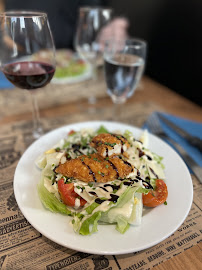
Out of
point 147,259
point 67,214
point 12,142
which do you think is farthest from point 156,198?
point 12,142

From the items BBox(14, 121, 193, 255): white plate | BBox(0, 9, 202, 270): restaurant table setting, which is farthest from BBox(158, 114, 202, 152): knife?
BBox(14, 121, 193, 255): white plate

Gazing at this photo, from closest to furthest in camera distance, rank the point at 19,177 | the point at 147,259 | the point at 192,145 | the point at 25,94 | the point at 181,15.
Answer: the point at 147,259
the point at 19,177
the point at 192,145
the point at 25,94
the point at 181,15

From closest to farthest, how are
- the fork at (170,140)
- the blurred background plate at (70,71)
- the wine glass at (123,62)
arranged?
the fork at (170,140) < the wine glass at (123,62) < the blurred background plate at (70,71)

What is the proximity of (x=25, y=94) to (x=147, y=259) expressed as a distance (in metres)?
1.97

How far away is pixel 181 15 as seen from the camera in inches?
113

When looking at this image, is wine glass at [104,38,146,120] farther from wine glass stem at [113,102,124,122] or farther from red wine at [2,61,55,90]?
red wine at [2,61,55,90]

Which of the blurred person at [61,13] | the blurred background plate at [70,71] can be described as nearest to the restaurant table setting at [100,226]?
the blurred background plate at [70,71]

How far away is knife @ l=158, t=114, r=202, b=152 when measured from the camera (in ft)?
5.09

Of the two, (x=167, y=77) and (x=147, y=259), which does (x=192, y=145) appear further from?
(x=167, y=77)

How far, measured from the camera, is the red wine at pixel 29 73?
4.58 ft

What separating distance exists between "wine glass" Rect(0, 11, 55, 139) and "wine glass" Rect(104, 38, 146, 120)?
469 mm

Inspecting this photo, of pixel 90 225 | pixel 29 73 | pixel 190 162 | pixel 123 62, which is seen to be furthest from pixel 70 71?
pixel 90 225

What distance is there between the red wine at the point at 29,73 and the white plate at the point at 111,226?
1.59 feet

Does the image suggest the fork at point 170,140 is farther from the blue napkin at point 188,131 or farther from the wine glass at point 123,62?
the wine glass at point 123,62
